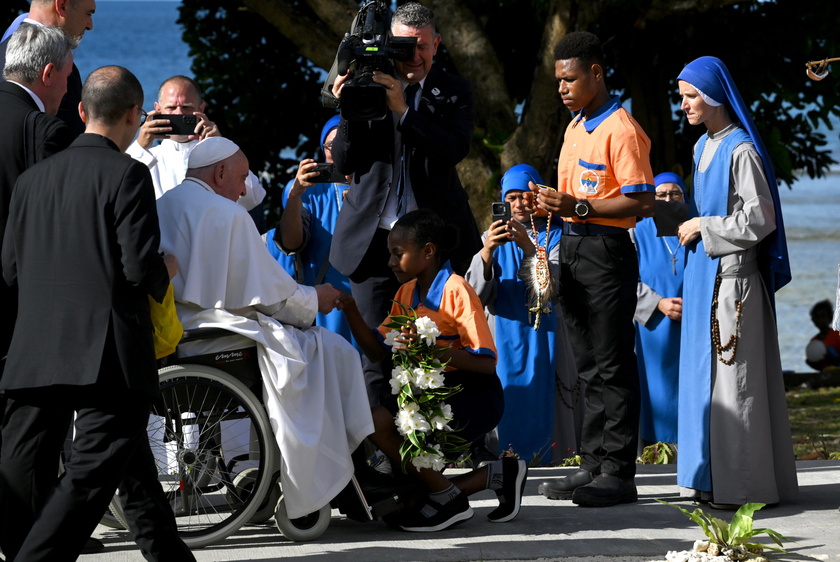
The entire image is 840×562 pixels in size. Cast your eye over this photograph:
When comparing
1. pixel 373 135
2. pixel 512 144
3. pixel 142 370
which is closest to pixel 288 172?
pixel 512 144

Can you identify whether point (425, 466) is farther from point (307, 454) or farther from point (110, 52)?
point (110, 52)

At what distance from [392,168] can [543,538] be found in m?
1.87

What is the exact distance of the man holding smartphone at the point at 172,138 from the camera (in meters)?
6.14

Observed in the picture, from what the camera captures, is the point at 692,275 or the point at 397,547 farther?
the point at 692,275

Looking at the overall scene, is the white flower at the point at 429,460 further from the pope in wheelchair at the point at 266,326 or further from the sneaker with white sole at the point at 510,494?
the sneaker with white sole at the point at 510,494

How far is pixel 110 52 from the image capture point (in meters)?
62.0

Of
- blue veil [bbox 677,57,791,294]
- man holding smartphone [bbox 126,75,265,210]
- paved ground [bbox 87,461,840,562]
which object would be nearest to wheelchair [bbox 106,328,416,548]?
paved ground [bbox 87,461,840,562]

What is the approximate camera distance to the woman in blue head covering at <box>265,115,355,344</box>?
7.29 metres

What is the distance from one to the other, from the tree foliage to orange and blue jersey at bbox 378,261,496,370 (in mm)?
4454

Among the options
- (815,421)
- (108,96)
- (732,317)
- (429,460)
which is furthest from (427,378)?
(815,421)

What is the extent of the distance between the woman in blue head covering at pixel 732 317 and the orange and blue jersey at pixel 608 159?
0.29 meters

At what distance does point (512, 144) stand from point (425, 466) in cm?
520

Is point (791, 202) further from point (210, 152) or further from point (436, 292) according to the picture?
point (210, 152)

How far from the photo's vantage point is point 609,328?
18.7 feet
